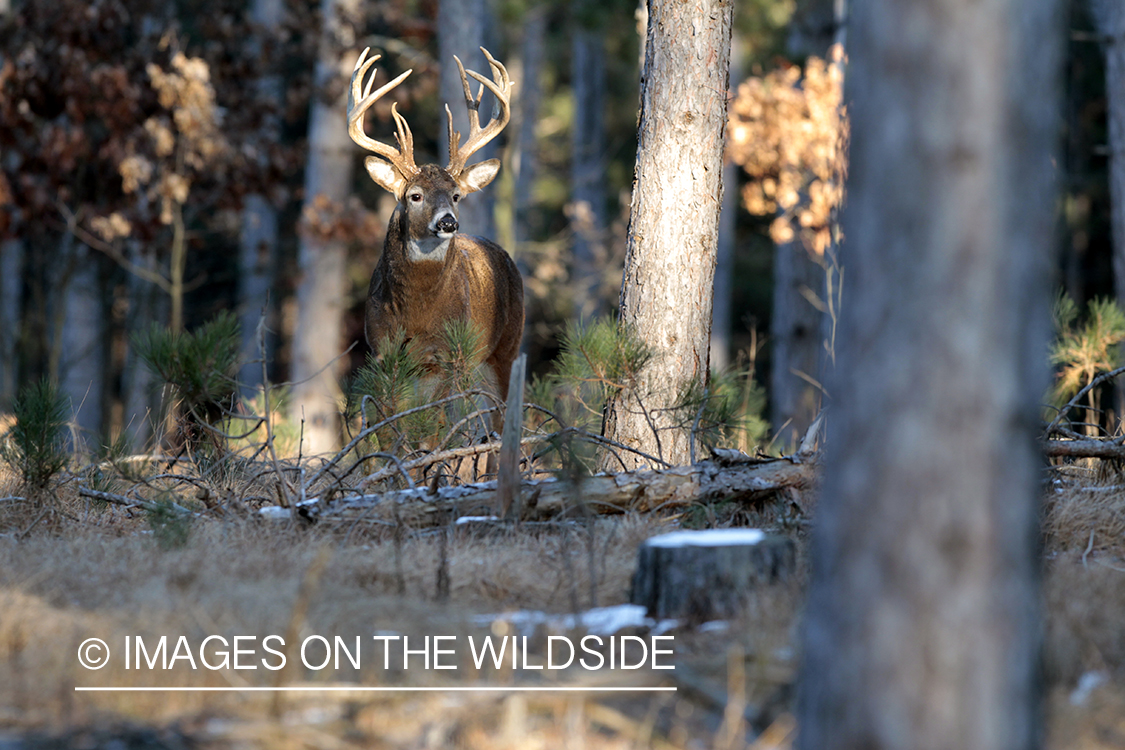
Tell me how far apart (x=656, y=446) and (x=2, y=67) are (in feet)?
32.7

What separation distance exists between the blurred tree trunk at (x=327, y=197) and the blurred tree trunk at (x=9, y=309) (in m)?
3.42

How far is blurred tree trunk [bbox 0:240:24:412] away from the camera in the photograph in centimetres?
1403

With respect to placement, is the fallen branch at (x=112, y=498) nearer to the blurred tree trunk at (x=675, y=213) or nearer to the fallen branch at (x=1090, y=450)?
the blurred tree trunk at (x=675, y=213)

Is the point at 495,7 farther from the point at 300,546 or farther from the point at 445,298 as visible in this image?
the point at 300,546

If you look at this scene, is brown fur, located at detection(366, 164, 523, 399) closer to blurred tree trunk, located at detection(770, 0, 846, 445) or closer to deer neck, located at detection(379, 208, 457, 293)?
deer neck, located at detection(379, 208, 457, 293)

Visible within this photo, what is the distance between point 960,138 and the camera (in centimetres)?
225

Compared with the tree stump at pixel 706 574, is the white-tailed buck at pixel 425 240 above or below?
above

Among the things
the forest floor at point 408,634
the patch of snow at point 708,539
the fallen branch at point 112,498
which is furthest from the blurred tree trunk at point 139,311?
the patch of snow at point 708,539

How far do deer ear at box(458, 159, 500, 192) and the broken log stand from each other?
11.2ft

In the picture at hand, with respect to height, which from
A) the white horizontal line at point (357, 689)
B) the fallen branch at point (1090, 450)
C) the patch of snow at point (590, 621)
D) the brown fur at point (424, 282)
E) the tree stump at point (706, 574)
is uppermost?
the brown fur at point (424, 282)

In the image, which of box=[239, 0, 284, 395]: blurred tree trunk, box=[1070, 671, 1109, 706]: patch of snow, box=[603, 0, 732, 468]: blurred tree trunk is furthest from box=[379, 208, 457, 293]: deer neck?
box=[239, 0, 284, 395]: blurred tree trunk

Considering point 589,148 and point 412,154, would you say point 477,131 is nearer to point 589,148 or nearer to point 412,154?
point 412,154

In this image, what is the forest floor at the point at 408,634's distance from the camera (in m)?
2.65

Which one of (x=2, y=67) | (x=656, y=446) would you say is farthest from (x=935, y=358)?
(x=2, y=67)
